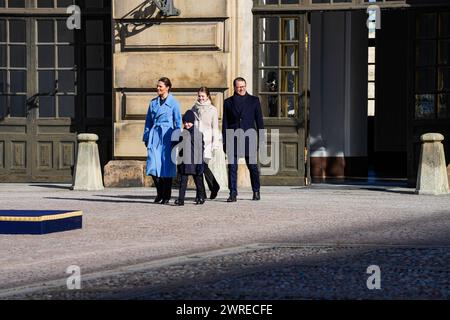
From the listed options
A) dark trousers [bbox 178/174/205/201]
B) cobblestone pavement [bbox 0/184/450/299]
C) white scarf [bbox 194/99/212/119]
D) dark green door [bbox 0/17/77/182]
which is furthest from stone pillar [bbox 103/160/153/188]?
dark trousers [bbox 178/174/205/201]

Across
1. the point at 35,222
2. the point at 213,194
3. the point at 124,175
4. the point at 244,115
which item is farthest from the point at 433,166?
the point at 35,222

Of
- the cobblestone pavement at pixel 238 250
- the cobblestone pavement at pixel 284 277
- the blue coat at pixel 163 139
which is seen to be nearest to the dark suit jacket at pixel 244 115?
the blue coat at pixel 163 139

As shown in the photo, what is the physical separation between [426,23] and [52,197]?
668 cm

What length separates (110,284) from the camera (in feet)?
27.2

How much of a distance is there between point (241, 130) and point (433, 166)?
3.38m

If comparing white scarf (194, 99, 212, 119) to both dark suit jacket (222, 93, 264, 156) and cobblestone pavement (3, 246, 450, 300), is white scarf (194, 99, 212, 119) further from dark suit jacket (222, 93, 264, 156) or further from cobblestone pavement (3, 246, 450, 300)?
cobblestone pavement (3, 246, 450, 300)

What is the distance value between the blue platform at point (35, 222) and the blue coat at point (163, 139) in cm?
364

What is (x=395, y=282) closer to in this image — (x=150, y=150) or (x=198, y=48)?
(x=150, y=150)

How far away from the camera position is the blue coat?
16219 millimetres

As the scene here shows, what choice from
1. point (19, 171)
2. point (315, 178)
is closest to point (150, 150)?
point (19, 171)

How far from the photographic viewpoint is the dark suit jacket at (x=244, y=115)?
55.0 ft

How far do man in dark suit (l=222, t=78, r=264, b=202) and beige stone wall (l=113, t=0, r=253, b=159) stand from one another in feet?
10.5

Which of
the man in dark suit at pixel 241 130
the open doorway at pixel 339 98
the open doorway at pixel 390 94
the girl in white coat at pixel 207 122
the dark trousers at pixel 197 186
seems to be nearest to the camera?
the dark trousers at pixel 197 186

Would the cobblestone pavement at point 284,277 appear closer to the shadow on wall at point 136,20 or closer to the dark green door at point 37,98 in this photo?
the shadow on wall at point 136,20
